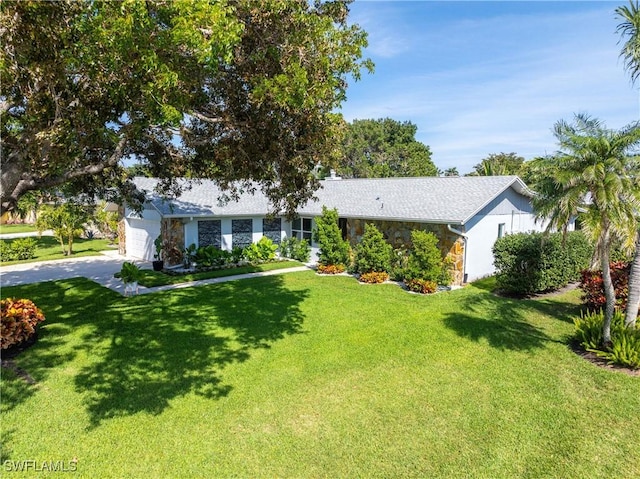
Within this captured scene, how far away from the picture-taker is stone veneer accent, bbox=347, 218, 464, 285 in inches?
611

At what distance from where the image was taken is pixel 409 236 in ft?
55.6

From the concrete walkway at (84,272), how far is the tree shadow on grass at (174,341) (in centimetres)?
178

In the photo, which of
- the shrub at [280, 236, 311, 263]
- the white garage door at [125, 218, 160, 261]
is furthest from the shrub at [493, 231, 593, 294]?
the white garage door at [125, 218, 160, 261]

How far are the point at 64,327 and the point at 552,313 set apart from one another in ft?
45.8

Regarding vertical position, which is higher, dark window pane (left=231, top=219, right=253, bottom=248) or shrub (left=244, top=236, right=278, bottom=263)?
dark window pane (left=231, top=219, right=253, bottom=248)

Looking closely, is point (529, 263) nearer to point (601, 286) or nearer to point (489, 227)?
point (601, 286)

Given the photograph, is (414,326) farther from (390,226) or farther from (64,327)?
(64,327)

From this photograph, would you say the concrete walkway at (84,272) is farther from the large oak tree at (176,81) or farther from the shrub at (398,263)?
the large oak tree at (176,81)

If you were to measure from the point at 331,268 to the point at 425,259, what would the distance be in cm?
490

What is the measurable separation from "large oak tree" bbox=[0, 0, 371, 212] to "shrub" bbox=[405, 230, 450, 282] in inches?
280

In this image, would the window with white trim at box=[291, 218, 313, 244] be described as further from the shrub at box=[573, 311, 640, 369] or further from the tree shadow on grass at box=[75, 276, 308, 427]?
the shrub at box=[573, 311, 640, 369]

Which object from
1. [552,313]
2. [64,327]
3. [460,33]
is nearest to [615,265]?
[552,313]

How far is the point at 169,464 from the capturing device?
495cm

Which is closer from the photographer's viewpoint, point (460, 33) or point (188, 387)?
point (188, 387)
